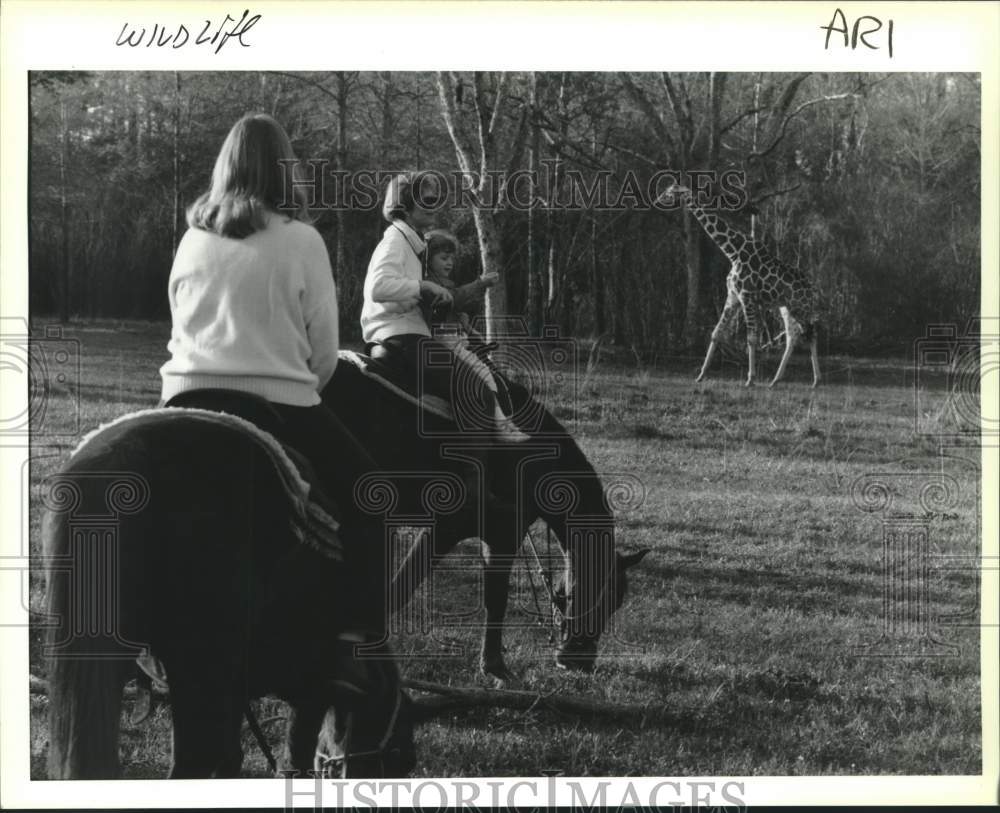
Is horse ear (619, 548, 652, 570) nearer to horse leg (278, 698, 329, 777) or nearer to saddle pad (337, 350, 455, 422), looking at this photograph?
saddle pad (337, 350, 455, 422)

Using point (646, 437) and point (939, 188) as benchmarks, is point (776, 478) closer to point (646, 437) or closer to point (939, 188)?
point (646, 437)

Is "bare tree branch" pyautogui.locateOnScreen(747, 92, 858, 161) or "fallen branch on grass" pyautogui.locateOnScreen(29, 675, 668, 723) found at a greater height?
"bare tree branch" pyautogui.locateOnScreen(747, 92, 858, 161)

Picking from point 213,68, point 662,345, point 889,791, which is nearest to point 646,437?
point 662,345

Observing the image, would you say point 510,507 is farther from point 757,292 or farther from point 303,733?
point 757,292

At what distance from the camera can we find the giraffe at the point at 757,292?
5727 mm

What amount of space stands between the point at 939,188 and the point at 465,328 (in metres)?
2.11

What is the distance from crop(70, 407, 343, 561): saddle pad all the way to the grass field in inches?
38.3

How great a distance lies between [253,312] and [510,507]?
1476 millimetres

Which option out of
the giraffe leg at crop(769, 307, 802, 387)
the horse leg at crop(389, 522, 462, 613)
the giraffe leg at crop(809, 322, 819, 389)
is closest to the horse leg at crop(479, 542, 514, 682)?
the horse leg at crop(389, 522, 462, 613)

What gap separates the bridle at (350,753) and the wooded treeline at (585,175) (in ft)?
5.00

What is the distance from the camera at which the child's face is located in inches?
218

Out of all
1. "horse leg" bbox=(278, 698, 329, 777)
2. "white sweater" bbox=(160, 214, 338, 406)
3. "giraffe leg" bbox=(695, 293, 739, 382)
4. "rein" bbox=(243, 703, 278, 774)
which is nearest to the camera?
"white sweater" bbox=(160, 214, 338, 406)

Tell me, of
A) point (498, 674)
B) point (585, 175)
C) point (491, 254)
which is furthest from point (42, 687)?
point (585, 175)

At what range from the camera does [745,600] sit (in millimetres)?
5711
